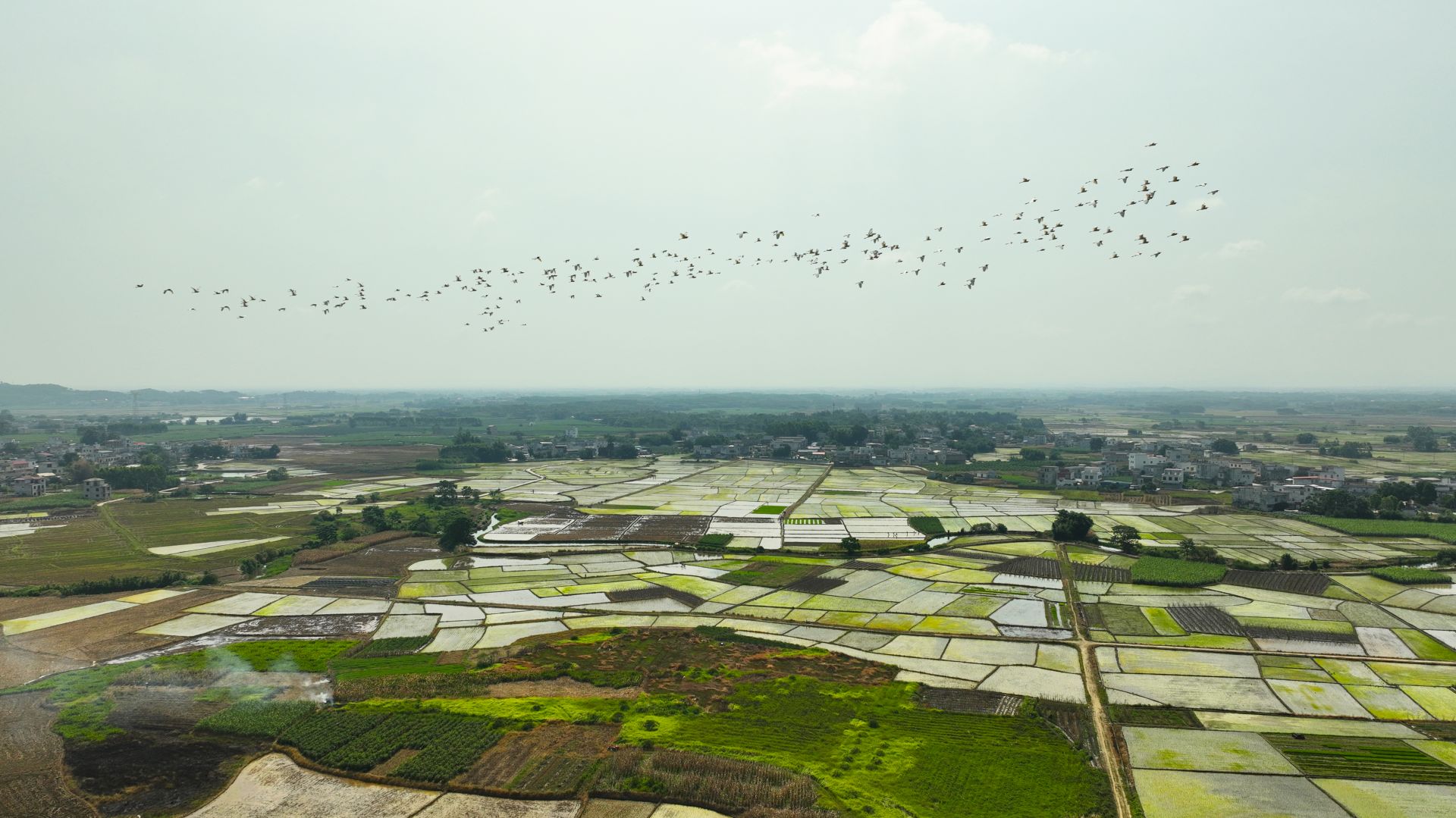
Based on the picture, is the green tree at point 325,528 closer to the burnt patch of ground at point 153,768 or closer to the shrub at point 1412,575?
the burnt patch of ground at point 153,768

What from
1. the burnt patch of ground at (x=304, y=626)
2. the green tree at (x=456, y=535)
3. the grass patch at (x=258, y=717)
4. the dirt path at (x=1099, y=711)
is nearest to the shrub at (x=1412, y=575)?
the dirt path at (x=1099, y=711)

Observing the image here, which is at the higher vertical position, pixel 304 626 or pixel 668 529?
pixel 304 626

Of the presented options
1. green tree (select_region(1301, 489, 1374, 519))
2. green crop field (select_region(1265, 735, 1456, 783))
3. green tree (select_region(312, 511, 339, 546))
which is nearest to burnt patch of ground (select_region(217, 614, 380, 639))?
green tree (select_region(312, 511, 339, 546))

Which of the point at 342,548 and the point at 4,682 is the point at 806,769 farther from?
the point at 342,548

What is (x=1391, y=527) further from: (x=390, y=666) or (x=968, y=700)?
(x=390, y=666)

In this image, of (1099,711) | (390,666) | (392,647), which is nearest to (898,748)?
(1099,711)

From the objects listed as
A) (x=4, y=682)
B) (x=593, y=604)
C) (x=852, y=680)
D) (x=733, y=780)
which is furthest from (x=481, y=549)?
(x=733, y=780)

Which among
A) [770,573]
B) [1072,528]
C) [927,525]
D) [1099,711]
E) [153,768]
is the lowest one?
[770,573]
